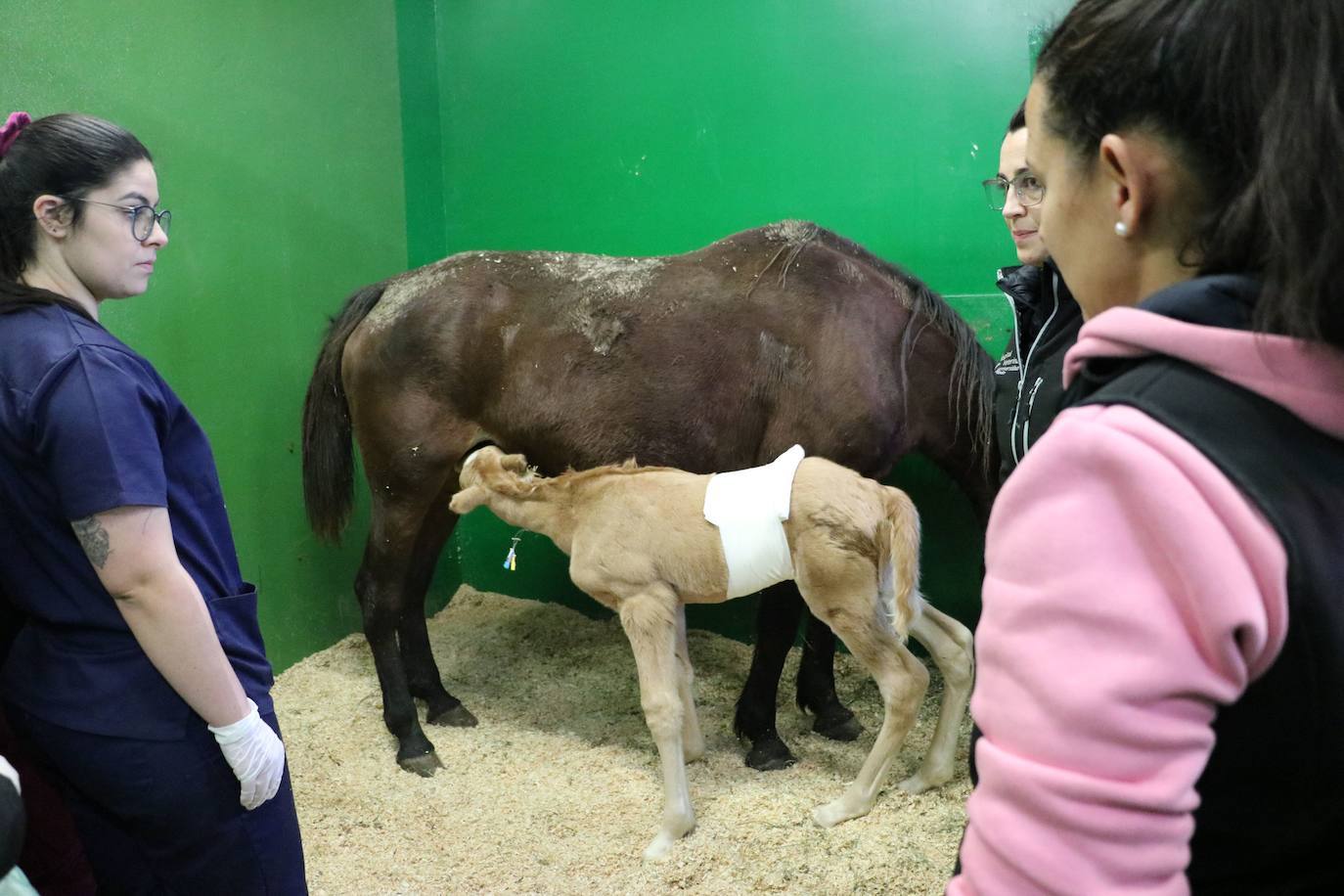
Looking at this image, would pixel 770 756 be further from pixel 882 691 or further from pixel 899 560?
pixel 899 560

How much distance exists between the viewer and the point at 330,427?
3432 mm

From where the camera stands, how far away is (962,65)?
3.50 meters

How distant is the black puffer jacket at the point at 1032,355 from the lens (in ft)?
5.08

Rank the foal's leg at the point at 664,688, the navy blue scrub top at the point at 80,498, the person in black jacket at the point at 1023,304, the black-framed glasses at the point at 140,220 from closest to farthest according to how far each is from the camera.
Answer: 1. the navy blue scrub top at the point at 80,498
2. the black-framed glasses at the point at 140,220
3. the person in black jacket at the point at 1023,304
4. the foal's leg at the point at 664,688

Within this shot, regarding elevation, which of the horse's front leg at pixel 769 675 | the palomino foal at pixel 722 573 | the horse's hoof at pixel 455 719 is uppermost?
the palomino foal at pixel 722 573

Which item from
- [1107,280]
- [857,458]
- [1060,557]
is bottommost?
[857,458]

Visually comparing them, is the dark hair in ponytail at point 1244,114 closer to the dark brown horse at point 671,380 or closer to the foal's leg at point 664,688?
the foal's leg at point 664,688

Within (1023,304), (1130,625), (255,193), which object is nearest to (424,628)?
(255,193)

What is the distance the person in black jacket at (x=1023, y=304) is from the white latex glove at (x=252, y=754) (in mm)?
1441

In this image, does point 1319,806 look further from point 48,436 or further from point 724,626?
point 724,626


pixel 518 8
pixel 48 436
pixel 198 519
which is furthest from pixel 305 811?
pixel 518 8

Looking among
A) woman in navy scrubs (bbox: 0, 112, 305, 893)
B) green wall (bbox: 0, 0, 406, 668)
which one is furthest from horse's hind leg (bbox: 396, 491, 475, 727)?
woman in navy scrubs (bbox: 0, 112, 305, 893)

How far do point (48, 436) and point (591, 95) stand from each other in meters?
3.19

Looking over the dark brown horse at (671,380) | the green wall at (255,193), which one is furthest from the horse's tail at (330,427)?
the green wall at (255,193)
